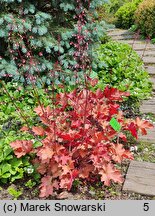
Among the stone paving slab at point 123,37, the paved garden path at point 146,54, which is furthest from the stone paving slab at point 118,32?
the stone paving slab at point 123,37

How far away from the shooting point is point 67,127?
3.92 m

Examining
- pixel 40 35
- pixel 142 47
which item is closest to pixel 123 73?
pixel 40 35

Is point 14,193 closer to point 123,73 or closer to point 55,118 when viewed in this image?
point 55,118

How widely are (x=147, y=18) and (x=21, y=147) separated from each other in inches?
243

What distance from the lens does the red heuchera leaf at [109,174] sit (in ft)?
11.4

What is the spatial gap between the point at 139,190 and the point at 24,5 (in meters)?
2.91

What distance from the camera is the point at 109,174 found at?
3508mm

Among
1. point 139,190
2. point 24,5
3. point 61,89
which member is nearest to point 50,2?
point 24,5

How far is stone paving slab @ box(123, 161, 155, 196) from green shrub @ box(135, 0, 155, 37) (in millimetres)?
5456

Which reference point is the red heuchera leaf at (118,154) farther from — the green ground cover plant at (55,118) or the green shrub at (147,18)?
the green shrub at (147,18)

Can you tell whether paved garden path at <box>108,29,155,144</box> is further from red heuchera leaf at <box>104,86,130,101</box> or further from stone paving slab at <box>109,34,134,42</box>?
red heuchera leaf at <box>104,86,130,101</box>

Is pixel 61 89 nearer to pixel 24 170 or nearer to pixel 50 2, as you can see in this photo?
pixel 50 2

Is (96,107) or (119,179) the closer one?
(119,179)

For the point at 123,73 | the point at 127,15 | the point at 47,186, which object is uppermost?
the point at 127,15
